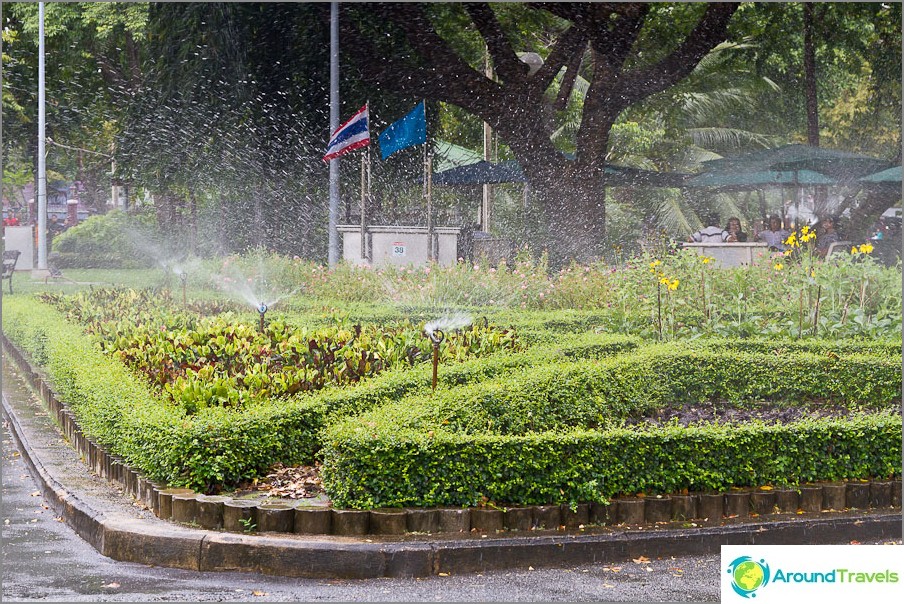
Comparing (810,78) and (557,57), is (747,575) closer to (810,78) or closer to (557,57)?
(557,57)

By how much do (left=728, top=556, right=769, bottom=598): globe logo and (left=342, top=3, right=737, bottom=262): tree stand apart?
50.4 ft

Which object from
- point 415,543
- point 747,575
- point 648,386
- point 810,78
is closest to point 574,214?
point 810,78

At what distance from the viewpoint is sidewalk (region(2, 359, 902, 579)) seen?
4.59 metres

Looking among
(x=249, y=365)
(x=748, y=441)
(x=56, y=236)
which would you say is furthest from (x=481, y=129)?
(x=748, y=441)

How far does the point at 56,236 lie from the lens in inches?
1348

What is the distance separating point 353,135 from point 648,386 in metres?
11.1

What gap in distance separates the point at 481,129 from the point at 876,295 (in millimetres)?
20835

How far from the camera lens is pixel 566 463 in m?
5.11

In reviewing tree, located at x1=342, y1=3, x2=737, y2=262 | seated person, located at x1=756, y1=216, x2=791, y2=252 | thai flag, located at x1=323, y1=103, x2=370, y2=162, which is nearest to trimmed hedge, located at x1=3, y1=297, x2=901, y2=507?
thai flag, located at x1=323, y1=103, x2=370, y2=162

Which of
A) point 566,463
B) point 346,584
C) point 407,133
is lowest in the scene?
point 346,584

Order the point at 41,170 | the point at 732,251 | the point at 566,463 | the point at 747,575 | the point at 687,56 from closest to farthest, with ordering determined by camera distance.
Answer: the point at 747,575 → the point at 566,463 → the point at 732,251 → the point at 687,56 → the point at 41,170

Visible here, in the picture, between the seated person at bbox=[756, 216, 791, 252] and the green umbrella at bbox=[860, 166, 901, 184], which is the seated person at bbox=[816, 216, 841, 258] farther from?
the green umbrella at bbox=[860, 166, 901, 184]

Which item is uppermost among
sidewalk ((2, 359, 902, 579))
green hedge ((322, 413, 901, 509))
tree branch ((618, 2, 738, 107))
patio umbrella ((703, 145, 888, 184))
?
tree branch ((618, 2, 738, 107))

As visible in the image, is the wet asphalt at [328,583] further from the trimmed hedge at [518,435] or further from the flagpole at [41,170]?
the flagpole at [41,170]
